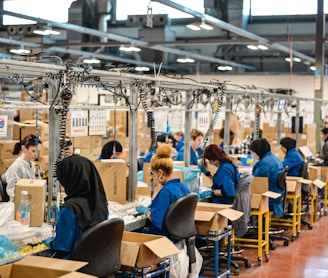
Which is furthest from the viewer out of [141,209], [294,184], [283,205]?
[294,184]

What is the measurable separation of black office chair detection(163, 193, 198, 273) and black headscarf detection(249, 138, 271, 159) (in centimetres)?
263

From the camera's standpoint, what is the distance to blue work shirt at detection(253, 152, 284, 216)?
6.57 m

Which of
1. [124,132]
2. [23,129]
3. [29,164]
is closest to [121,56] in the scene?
[124,132]

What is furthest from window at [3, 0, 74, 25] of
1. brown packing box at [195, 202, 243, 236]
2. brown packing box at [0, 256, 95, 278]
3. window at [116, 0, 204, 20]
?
brown packing box at [0, 256, 95, 278]

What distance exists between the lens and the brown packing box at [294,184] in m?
6.96

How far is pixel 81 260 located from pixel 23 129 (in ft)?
15.4

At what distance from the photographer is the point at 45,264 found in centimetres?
301

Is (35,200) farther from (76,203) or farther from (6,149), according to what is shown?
(6,149)

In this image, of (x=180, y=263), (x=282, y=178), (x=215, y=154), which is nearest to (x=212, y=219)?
(x=180, y=263)

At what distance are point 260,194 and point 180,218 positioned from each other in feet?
7.00

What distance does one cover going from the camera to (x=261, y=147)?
6723 millimetres

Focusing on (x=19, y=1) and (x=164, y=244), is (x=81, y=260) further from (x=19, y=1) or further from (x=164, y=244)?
(x=19, y=1)

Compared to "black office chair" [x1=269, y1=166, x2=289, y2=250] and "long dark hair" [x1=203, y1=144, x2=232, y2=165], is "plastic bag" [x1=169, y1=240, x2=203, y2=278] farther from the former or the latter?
"black office chair" [x1=269, y1=166, x2=289, y2=250]

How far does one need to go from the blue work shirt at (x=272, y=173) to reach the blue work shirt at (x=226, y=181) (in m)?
1.12
